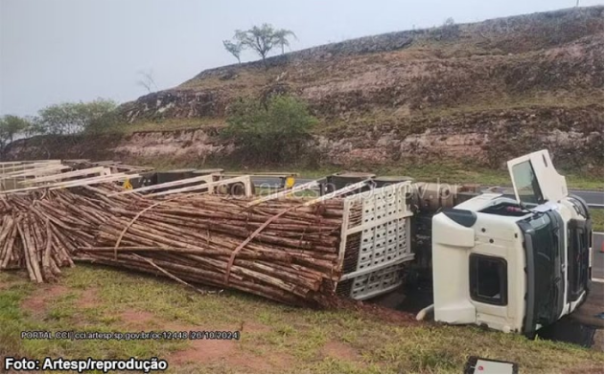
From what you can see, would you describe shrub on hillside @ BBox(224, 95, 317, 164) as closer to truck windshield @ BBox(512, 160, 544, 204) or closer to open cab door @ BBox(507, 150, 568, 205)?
open cab door @ BBox(507, 150, 568, 205)

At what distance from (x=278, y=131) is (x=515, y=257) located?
903 inches

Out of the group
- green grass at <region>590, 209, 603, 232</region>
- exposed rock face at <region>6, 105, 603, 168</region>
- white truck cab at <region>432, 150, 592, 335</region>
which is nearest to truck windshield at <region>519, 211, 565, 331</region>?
white truck cab at <region>432, 150, 592, 335</region>

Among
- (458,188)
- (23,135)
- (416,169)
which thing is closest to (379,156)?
(416,169)

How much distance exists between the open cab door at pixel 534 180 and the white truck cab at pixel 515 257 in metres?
0.01

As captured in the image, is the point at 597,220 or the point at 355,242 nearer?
the point at 355,242

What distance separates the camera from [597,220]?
11273 mm

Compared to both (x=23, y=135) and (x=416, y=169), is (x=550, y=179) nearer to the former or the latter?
(x=416, y=169)

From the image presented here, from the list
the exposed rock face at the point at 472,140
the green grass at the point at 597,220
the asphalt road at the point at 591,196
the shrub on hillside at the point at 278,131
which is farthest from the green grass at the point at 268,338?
the shrub on hillside at the point at 278,131

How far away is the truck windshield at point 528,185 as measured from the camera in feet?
18.6

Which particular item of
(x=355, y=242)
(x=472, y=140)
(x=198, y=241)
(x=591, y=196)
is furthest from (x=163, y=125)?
(x=355, y=242)

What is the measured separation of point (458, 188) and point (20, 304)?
638 centimetres

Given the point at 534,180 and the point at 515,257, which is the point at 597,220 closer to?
the point at 534,180

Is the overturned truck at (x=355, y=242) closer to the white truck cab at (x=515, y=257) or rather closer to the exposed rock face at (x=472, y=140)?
the white truck cab at (x=515, y=257)

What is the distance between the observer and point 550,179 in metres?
6.03
